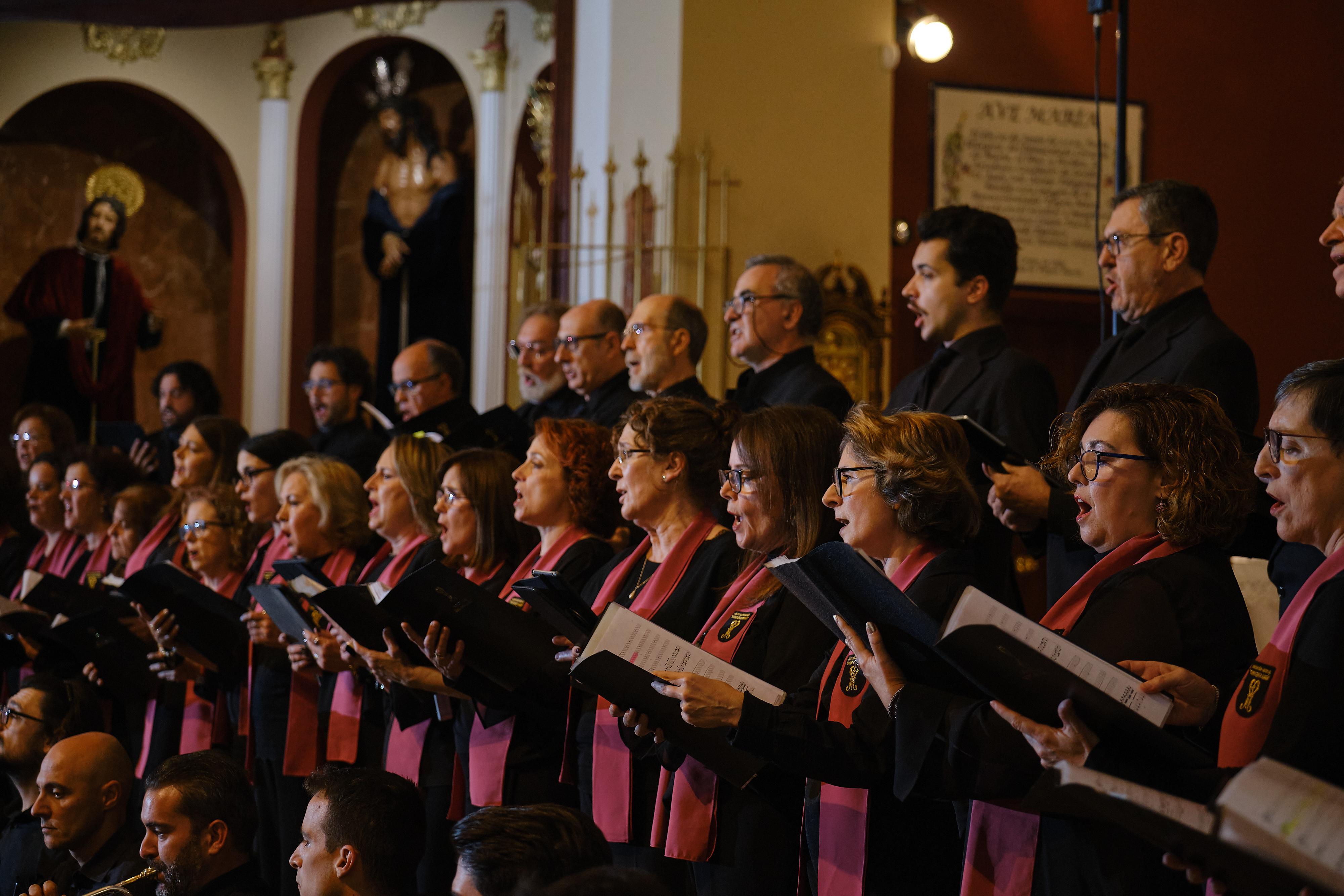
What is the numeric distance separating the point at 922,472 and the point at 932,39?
3959 mm

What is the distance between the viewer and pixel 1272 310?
21.7 ft

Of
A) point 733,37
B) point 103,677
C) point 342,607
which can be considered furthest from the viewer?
point 733,37

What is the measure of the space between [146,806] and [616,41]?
14.5ft

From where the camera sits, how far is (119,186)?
9.72 m

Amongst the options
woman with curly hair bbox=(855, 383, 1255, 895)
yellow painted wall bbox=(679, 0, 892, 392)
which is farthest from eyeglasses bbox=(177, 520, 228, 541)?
woman with curly hair bbox=(855, 383, 1255, 895)

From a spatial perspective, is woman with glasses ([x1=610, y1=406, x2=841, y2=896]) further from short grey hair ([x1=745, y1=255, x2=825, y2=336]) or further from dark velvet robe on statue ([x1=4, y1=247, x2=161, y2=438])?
dark velvet robe on statue ([x1=4, y1=247, x2=161, y2=438])

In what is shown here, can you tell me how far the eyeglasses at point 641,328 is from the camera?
14.4 ft

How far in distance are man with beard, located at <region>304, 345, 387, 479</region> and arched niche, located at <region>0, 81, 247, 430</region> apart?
3960 millimetres

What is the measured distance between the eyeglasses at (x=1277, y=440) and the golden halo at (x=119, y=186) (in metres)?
9.00

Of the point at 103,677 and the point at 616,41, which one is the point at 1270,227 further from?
the point at 103,677

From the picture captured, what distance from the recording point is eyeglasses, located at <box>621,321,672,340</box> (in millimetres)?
4383

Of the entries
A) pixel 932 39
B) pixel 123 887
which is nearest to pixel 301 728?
pixel 123 887

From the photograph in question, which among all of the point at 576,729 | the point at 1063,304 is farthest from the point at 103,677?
the point at 1063,304

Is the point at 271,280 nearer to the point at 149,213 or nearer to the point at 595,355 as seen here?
the point at 149,213
